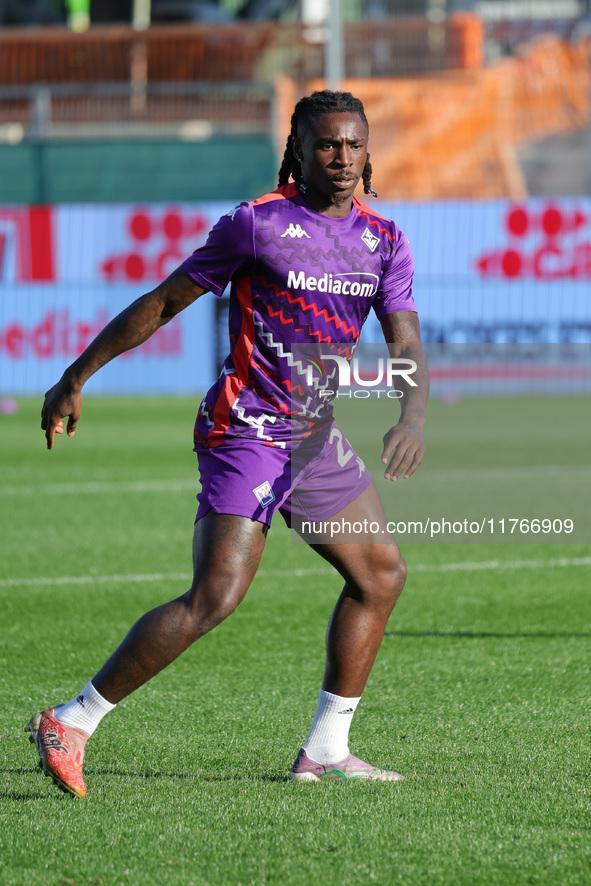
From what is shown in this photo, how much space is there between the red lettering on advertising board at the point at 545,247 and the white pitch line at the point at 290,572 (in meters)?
13.8

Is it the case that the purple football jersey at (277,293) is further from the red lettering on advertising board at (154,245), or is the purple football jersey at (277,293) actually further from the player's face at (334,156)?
the red lettering on advertising board at (154,245)

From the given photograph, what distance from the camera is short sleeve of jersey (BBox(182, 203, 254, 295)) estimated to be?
3.98 m

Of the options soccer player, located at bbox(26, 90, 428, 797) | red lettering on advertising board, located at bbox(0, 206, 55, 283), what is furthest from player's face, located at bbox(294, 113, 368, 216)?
red lettering on advertising board, located at bbox(0, 206, 55, 283)

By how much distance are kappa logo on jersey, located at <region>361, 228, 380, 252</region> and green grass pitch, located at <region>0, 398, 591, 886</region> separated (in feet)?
3.18

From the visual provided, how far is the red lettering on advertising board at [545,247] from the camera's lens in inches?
861

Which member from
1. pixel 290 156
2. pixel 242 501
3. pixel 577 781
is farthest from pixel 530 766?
pixel 290 156

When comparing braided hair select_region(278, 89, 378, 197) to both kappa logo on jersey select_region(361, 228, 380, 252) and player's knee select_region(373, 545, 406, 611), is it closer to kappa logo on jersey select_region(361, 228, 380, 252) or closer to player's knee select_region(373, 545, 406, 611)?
kappa logo on jersey select_region(361, 228, 380, 252)

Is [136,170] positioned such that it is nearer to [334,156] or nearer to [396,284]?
[396,284]

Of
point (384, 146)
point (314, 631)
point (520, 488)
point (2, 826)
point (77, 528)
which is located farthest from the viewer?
point (384, 146)

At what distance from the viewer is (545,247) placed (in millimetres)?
21906

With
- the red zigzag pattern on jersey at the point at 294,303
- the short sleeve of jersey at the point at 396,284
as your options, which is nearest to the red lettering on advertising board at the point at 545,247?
the short sleeve of jersey at the point at 396,284

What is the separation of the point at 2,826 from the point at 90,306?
18557 mm

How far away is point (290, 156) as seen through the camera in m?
4.34

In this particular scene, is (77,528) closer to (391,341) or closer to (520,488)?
(520,488)
